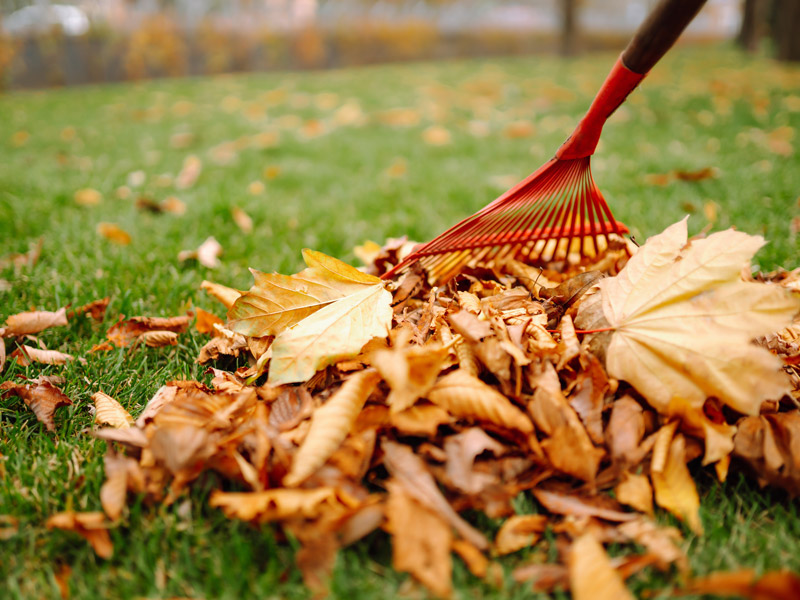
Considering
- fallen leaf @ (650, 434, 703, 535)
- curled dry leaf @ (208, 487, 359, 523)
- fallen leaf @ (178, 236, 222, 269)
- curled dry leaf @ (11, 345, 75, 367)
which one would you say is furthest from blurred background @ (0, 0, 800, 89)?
curled dry leaf @ (208, 487, 359, 523)

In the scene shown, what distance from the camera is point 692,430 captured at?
974 millimetres

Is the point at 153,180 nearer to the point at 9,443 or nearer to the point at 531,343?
the point at 9,443

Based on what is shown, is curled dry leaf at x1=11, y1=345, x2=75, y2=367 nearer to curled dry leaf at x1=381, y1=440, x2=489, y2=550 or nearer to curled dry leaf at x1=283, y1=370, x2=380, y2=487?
curled dry leaf at x1=283, y1=370, x2=380, y2=487

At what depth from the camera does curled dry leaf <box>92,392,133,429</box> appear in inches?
42.8

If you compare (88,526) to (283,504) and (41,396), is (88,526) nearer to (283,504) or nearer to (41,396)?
(283,504)

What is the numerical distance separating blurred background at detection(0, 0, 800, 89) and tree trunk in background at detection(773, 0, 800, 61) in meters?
0.02

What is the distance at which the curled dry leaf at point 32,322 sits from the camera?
1426mm

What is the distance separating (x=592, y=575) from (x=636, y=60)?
1.01m

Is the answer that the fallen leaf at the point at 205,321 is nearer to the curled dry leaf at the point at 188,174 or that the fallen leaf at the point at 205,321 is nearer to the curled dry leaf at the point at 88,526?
the curled dry leaf at the point at 88,526

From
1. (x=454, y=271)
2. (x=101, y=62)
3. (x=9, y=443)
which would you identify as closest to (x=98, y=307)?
(x=9, y=443)

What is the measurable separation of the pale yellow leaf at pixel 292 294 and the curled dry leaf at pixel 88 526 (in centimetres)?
46

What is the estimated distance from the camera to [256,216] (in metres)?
2.43

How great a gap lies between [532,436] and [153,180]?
9.37 feet

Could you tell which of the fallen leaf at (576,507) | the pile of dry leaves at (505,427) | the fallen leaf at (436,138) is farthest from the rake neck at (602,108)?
the fallen leaf at (436,138)
